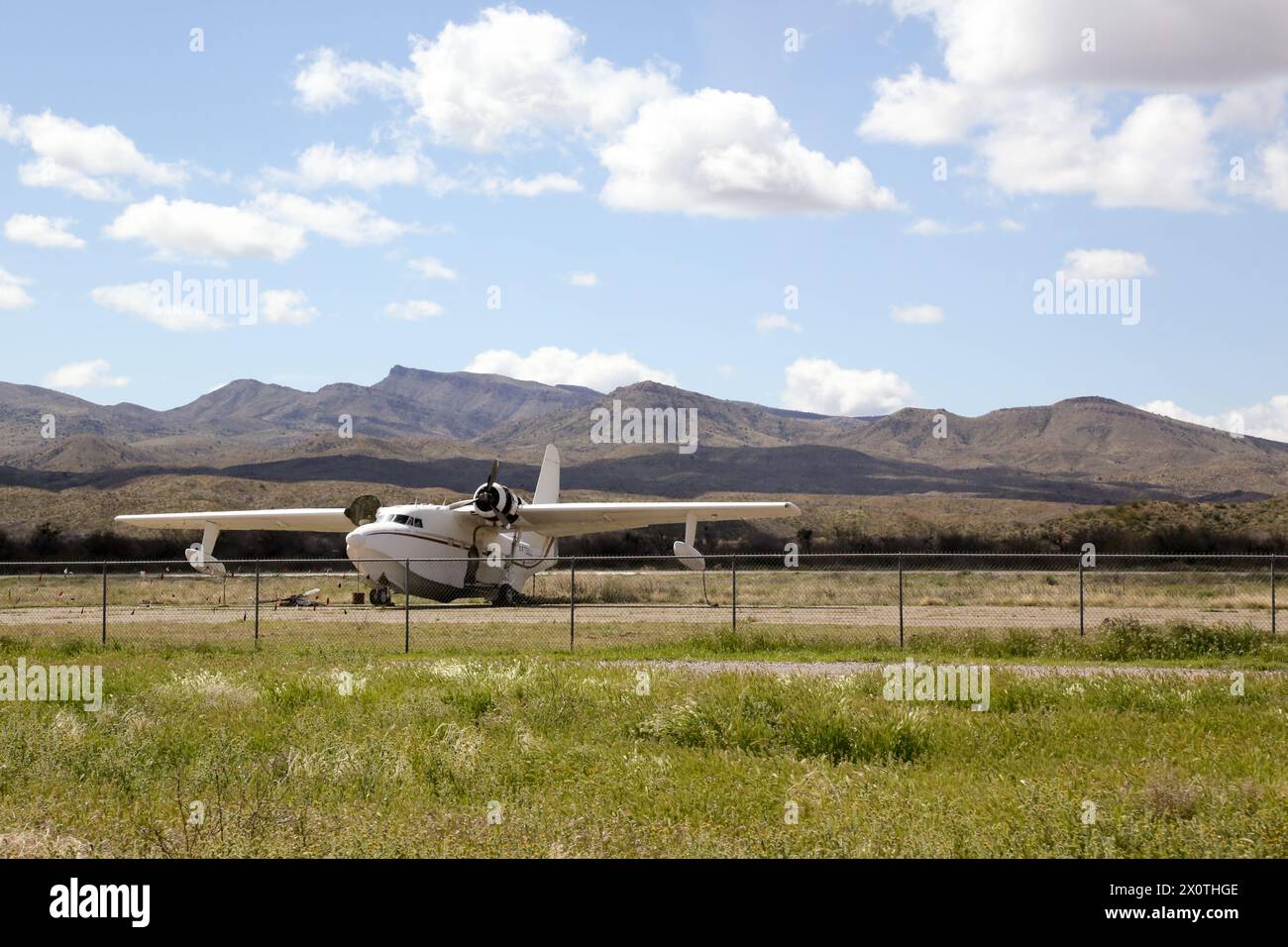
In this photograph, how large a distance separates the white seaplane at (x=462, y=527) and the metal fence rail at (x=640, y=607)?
2.40ft

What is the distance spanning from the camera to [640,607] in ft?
102

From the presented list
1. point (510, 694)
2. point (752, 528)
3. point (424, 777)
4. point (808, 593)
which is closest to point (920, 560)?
point (808, 593)

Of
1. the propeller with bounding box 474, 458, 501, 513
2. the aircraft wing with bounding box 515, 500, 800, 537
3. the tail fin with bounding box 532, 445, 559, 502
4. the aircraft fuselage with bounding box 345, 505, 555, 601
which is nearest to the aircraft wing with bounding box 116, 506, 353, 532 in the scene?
the aircraft fuselage with bounding box 345, 505, 555, 601

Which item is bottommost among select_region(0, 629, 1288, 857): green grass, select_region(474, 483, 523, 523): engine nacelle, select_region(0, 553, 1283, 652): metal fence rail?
select_region(0, 553, 1283, 652): metal fence rail

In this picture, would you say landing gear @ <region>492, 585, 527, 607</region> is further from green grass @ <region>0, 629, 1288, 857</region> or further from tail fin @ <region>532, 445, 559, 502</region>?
green grass @ <region>0, 629, 1288, 857</region>

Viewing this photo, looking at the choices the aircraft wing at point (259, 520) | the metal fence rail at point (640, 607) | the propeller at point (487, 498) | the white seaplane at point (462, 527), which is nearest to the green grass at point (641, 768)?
the metal fence rail at point (640, 607)

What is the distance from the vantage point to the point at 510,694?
48.4ft

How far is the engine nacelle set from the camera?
3619 cm

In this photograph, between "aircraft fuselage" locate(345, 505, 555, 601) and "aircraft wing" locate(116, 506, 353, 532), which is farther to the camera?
"aircraft wing" locate(116, 506, 353, 532)

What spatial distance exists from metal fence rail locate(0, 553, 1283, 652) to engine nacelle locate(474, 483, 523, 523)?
2.77 meters

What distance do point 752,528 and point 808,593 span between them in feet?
190

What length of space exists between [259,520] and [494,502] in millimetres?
9804
